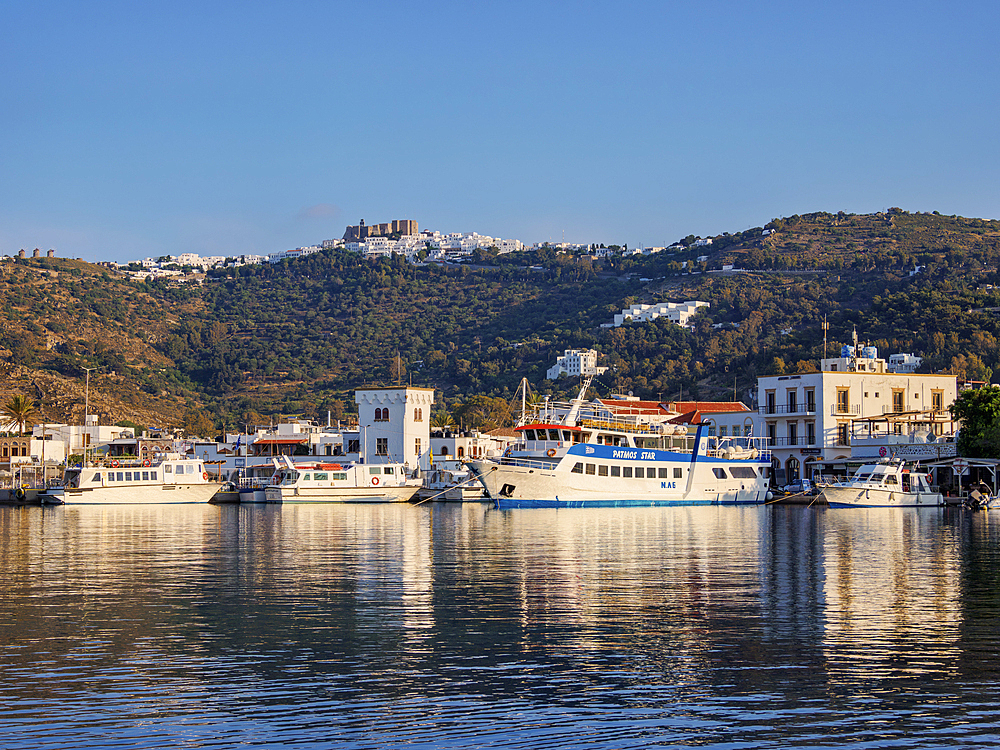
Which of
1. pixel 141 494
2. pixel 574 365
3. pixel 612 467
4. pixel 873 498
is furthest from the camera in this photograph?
pixel 574 365

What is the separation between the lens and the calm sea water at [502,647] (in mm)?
14039

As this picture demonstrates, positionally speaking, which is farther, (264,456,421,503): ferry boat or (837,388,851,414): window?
(837,388,851,414): window

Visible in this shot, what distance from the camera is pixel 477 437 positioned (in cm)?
10150

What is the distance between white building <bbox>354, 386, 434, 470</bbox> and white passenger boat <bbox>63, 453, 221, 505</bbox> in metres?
18.5

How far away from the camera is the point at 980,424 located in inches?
2808

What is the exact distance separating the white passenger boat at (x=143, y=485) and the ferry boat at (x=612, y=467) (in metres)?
20.5

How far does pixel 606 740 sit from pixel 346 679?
476 cm

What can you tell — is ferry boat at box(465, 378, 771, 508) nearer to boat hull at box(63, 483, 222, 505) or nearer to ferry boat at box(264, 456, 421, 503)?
ferry boat at box(264, 456, 421, 503)

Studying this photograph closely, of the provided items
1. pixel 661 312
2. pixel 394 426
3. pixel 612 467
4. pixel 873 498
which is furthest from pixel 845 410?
pixel 661 312

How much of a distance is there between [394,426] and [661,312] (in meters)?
101

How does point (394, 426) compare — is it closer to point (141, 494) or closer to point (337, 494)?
point (337, 494)

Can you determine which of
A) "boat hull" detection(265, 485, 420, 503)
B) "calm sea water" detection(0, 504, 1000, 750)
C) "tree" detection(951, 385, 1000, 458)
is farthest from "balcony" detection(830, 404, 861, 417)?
"calm sea water" detection(0, 504, 1000, 750)

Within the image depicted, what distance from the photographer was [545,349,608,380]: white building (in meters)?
159

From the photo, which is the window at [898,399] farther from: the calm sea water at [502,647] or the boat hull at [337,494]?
the calm sea water at [502,647]
